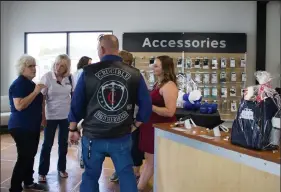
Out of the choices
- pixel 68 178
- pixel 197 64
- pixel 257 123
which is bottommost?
pixel 68 178

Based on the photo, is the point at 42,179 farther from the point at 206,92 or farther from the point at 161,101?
the point at 206,92

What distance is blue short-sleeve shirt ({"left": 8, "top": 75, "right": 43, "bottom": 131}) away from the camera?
2971 millimetres

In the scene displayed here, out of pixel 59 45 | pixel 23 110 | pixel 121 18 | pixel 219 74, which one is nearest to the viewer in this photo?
pixel 23 110

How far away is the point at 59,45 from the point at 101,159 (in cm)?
638

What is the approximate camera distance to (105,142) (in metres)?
2.24

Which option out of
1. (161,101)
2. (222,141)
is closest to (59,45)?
(161,101)

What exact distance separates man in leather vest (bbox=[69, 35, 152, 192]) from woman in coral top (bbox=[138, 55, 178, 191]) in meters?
0.48

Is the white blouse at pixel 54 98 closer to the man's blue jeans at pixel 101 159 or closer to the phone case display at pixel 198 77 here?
the man's blue jeans at pixel 101 159

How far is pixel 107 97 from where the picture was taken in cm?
221

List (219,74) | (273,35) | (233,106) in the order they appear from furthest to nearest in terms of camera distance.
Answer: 1. (273,35)
2. (219,74)
3. (233,106)

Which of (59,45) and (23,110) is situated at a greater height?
(59,45)

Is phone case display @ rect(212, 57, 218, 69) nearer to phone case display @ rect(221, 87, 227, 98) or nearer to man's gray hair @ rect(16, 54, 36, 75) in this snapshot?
phone case display @ rect(221, 87, 227, 98)

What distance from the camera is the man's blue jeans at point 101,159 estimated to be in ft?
7.40

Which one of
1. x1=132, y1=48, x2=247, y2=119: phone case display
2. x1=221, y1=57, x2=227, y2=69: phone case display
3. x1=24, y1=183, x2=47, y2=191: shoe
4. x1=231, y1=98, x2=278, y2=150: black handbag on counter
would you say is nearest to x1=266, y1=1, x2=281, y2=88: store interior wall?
x1=132, y1=48, x2=247, y2=119: phone case display
